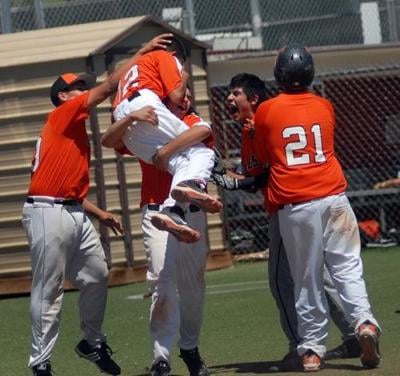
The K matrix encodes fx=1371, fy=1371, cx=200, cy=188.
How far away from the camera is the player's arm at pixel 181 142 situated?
27.2ft

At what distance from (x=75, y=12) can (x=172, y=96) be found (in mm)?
12566

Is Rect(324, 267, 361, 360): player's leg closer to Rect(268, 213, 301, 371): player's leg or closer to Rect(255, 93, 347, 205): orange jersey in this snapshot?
Rect(268, 213, 301, 371): player's leg

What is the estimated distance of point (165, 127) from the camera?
27.5 feet

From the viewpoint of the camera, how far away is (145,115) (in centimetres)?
823

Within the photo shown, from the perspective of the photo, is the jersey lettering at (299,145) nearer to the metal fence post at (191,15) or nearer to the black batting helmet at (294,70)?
the black batting helmet at (294,70)

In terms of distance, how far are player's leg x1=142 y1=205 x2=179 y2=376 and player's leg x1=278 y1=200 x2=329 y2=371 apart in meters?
0.74

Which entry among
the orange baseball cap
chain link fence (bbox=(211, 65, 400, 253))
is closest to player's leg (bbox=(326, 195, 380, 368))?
the orange baseball cap

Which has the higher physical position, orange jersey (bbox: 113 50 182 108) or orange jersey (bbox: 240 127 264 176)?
orange jersey (bbox: 113 50 182 108)

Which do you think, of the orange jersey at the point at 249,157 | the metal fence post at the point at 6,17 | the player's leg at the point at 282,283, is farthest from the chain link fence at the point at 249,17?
the player's leg at the point at 282,283

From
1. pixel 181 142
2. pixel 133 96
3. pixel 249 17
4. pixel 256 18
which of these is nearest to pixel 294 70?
pixel 181 142

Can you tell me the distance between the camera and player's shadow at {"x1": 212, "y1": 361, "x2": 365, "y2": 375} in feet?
28.8

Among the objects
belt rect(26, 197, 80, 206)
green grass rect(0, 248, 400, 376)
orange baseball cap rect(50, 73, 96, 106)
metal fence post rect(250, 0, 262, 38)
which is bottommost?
green grass rect(0, 248, 400, 376)

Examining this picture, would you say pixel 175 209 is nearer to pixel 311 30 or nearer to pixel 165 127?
pixel 165 127

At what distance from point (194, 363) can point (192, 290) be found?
0.47 metres
